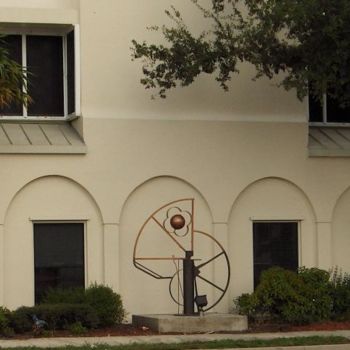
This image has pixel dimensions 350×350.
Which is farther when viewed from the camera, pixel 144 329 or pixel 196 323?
pixel 144 329

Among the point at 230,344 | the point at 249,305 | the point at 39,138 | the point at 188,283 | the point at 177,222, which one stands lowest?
the point at 230,344

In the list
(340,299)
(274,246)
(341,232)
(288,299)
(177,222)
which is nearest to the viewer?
(177,222)

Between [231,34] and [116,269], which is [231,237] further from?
[231,34]

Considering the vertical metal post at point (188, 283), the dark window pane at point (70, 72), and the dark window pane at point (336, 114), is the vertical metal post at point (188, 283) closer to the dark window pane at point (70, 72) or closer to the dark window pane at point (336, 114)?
the dark window pane at point (70, 72)

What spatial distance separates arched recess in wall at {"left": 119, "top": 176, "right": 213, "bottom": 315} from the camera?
25.0 metres

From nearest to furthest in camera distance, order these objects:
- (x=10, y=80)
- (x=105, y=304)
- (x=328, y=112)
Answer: (x=10, y=80)
(x=105, y=304)
(x=328, y=112)

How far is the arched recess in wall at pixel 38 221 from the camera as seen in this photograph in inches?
955

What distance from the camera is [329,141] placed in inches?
1067

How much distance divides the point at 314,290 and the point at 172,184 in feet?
12.5

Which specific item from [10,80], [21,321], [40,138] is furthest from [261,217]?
[10,80]

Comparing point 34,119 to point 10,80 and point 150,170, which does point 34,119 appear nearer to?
point 10,80

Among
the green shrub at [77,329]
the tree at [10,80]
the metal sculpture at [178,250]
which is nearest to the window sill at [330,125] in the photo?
the metal sculpture at [178,250]

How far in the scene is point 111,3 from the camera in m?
25.2

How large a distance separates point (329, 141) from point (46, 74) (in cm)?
666
